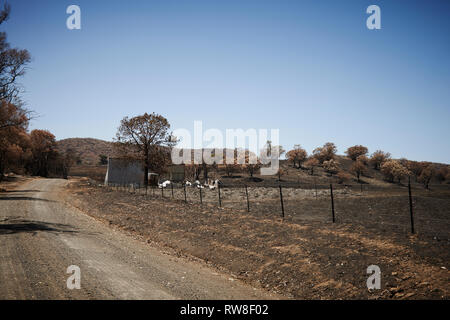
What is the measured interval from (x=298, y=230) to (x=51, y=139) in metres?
81.7

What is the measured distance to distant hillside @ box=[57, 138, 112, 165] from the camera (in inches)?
4928

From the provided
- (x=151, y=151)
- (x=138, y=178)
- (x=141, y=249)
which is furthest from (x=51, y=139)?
(x=141, y=249)

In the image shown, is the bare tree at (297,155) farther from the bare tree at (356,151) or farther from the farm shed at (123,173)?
the farm shed at (123,173)

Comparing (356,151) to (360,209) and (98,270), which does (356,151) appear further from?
(98,270)

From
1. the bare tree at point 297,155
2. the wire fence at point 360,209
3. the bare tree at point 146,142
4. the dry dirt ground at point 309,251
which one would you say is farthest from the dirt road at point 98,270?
the bare tree at point 297,155

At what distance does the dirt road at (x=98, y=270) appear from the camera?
20.7 feet

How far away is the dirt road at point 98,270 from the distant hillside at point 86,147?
118488 millimetres

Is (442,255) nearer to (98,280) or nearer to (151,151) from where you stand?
(98,280)

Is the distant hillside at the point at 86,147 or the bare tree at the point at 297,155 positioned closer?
the bare tree at the point at 297,155

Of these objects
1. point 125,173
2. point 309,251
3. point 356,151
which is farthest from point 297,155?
point 309,251

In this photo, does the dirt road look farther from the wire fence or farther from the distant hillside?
the distant hillside

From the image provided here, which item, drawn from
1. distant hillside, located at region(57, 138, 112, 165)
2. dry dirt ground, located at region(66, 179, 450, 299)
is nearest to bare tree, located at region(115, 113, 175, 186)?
dry dirt ground, located at region(66, 179, 450, 299)

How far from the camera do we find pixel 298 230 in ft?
39.7

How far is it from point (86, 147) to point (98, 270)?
149041 mm
